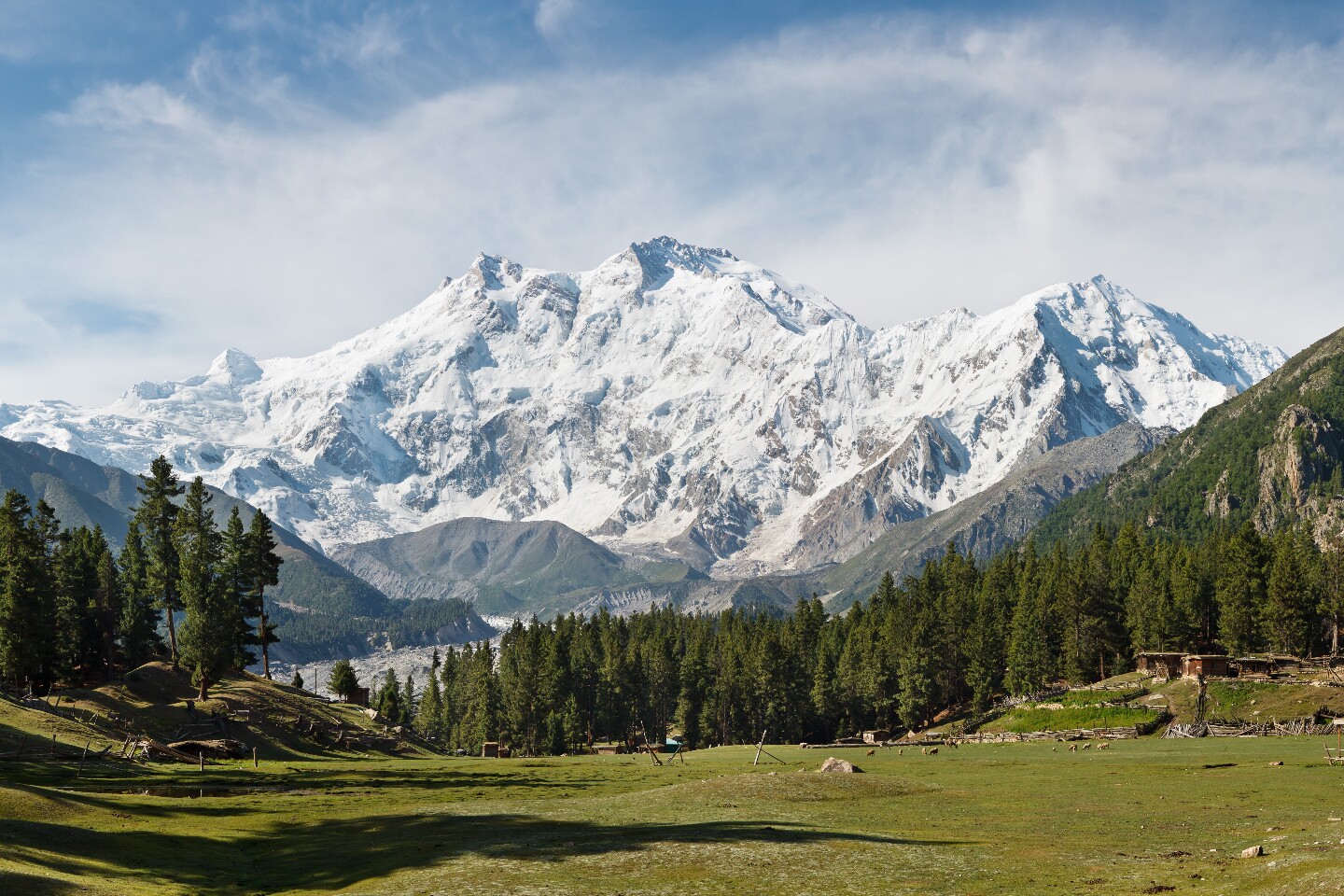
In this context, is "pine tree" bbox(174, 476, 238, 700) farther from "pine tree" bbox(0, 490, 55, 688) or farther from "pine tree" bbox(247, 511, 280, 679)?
"pine tree" bbox(0, 490, 55, 688)

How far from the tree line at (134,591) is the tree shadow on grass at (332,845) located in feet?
213

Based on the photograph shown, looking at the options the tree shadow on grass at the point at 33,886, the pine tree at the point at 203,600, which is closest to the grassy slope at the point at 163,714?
the pine tree at the point at 203,600

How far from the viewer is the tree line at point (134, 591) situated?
11200 centimetres

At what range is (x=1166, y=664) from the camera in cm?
13950

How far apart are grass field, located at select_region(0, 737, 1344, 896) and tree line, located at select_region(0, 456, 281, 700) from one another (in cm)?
3597

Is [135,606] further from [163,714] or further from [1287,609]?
[1287,609]

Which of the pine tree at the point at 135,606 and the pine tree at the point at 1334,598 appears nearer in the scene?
the pine tree at the point at 135,606

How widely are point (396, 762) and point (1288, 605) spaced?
11829 centimetres

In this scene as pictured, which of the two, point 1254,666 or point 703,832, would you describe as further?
point 1254,666

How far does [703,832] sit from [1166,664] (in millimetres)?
104137

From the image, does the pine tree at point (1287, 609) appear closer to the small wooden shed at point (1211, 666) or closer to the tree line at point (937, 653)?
the tree line at point (937, 653)

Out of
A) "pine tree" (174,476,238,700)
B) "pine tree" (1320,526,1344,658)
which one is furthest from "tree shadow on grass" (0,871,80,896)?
"pine tree" (1320,526,1344,658)

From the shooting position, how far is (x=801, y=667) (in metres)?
178

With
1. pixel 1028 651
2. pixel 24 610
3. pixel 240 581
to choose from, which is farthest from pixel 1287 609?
pixel 24 610
